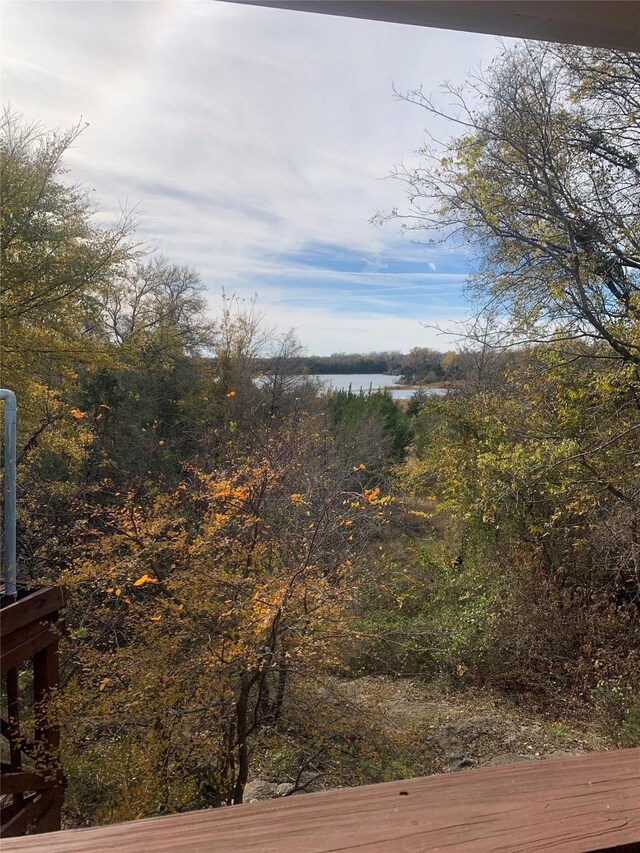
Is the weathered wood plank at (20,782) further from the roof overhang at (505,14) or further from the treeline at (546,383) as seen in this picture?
the roof overhang at (505,14)

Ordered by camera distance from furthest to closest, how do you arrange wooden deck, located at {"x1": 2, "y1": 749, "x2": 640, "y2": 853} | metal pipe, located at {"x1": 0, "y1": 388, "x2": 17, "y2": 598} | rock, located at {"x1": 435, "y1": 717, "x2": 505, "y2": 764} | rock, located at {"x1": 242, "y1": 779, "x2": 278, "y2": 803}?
rock, located at {"x1": 435, "y1": 717, "x2": 505, "y2": 764} → rock, located at {"x1": 242, "y1": 779, "x2": 278, "y2": 803} → metal pipe, located at {"x1": 0, "y1": 388, "x2": 17, "y2": 598} → wooden deck, located at {"x1": 2, "y1": 749, "x2": 640, "y2": 853}

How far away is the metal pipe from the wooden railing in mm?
104

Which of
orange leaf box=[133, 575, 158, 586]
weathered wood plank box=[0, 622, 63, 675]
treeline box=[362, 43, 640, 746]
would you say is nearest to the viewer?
weathered wood plank box=[0, 622, 63, 675]

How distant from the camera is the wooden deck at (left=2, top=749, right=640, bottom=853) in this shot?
0.35 m

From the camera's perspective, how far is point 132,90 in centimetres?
121

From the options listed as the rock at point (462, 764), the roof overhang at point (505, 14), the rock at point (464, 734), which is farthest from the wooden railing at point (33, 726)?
the rock at point (464, 734)

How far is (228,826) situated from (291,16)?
124 cm

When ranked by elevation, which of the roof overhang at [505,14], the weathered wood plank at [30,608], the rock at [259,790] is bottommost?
the rock at [259,790]

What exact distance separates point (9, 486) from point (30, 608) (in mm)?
426

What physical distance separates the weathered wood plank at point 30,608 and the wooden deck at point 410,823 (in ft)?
3.95

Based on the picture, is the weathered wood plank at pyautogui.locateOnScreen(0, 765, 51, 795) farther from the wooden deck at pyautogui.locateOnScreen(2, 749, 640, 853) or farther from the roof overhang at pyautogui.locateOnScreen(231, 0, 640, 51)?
the roof overhang at pyautogui.locateOnScreen(231, 0, 640, 51)

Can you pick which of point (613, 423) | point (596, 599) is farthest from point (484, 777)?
point (596, 599)

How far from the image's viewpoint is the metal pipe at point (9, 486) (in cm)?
130

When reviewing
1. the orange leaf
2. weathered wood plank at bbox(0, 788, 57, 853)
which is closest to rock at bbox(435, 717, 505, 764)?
the orange leaf
